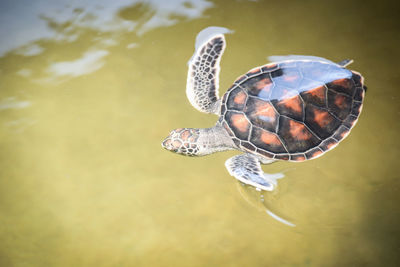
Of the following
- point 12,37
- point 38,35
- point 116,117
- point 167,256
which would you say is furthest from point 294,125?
point 12,37

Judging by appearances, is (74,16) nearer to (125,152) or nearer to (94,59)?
(94,59)

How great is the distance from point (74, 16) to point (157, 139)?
174 centimetres

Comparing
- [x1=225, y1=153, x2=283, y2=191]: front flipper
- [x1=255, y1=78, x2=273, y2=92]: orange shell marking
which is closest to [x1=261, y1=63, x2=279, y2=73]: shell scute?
[x1=255, y1=78, x2=273, y2=92]: orange shell marking

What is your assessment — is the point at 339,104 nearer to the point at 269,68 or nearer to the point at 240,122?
the point at 269,68

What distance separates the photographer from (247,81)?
86.4 inches

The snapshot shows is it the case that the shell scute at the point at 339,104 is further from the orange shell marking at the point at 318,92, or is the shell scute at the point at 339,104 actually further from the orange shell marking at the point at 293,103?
the orange shell marking at the point at 293,103

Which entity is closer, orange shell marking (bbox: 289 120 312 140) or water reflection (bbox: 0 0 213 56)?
orange shell marking (bbox: 289 120 312 140)

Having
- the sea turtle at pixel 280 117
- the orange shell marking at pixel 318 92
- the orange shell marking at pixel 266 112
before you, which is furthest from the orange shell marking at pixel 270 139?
the orange shell marking at pixel 318 92

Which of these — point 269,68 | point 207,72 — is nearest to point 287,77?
point 269,68

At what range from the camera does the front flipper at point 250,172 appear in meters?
1.86

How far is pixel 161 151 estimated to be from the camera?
233 centimetres

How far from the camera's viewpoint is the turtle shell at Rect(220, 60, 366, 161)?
6.61ft

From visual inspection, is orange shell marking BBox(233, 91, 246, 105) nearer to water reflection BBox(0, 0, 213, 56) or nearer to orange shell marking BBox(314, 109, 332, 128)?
orange shell marking BBox(314, 109, 332, 128)

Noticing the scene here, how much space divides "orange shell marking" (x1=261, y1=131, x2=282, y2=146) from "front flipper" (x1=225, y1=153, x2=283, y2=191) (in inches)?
8.3
